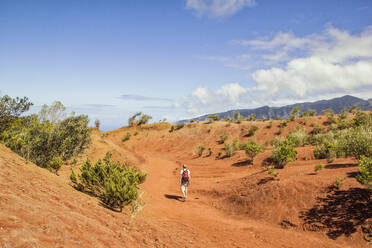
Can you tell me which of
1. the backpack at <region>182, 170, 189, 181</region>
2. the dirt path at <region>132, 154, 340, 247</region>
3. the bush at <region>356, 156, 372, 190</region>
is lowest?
the dirt path at <region>132, 154, 340, 247</region>

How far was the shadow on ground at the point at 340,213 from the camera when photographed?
7.24m

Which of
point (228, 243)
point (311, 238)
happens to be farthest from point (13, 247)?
point (311, 238)

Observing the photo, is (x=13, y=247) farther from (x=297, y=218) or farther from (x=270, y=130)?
(x=270, y=130)

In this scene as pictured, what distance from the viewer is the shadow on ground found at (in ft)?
23.8

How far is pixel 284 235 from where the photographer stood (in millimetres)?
7648

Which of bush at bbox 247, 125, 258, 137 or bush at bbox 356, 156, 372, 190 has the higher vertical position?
bush at bbox 247, 125, 258, 137

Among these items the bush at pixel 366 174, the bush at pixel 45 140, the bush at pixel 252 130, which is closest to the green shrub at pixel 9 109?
the bush at pixel 45 140

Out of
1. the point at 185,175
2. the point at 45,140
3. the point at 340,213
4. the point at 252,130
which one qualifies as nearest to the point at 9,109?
the point at 45,140

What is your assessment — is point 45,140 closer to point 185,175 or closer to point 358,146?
point 185,175

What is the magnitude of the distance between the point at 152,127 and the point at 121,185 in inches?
1831

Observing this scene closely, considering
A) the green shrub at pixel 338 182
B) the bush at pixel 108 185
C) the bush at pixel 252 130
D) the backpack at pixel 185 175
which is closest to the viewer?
the bush at pixel 108 185

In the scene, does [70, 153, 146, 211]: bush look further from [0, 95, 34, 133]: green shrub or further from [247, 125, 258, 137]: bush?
[247, 125, 258, 137]: bush

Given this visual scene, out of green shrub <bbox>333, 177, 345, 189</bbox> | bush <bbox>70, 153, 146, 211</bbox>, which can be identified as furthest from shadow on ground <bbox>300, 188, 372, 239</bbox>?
bush <bbox>70, 153, 146, 211</bbox>

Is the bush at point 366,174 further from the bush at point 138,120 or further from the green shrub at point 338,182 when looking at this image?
the bush at point 138,120
